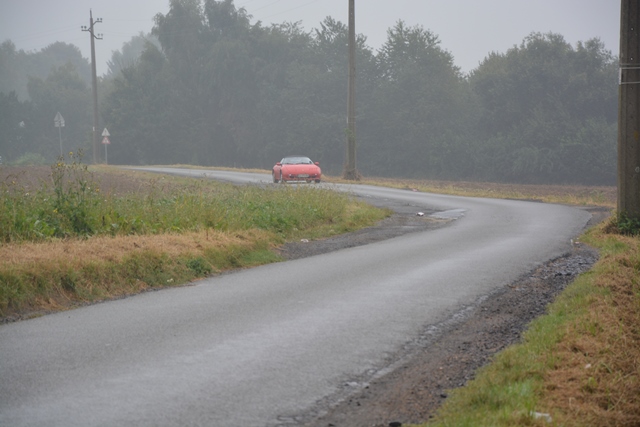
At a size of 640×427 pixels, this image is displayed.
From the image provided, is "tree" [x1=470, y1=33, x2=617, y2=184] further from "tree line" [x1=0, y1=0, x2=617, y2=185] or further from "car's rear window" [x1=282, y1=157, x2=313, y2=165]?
"car's rear window" [x1=282, y1=157, x2=313, y2=165]

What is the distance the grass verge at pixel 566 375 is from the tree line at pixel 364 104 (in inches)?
2320

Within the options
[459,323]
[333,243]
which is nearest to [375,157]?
[333,243]

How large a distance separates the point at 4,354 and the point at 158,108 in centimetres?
8362

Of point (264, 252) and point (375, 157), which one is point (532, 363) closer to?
point (264, 252)

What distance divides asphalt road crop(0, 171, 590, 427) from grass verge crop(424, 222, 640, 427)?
1.08 metres

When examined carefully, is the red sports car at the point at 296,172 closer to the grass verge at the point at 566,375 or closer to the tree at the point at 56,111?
the grass verge at the point at 566,375

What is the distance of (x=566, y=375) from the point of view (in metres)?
6.20

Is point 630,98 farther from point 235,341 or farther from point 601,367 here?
point 235,341

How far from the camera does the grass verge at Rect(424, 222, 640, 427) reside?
5395mm

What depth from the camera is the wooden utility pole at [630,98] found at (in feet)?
48.1

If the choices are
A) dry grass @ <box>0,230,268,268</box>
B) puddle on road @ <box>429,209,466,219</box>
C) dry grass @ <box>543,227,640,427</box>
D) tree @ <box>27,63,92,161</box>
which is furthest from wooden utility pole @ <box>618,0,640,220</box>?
tree @ <box>27,63,92,161</box>

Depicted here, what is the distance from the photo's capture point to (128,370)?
6711 mm

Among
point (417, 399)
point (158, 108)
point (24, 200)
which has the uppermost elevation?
point (158, 108)

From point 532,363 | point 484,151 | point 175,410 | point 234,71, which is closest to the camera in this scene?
point 175,410
